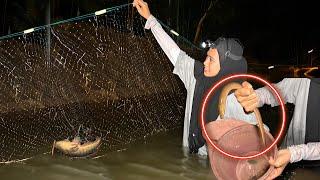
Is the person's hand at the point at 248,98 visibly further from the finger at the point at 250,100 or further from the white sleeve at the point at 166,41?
the white sleeve at the point at 166,41

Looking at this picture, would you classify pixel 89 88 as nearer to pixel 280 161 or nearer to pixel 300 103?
pixel 300 103

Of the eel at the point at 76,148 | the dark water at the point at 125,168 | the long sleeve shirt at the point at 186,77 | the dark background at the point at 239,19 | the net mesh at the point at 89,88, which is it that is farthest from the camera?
the dark background at the point at 239,19

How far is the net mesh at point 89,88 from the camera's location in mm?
9188

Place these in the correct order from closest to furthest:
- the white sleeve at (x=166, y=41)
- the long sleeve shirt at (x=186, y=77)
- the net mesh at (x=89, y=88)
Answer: the long sleeve shirt at (x=186, y=77) < the white sleeve at (x=166, y=41) < the net mesh at (x=89, y=88)

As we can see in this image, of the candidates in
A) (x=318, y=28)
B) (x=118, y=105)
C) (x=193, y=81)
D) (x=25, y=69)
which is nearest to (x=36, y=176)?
(x=193, y=81)

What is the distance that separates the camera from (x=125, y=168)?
6.62m

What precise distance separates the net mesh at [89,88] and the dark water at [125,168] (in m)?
0.58

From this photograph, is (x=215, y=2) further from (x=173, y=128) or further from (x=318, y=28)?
(x=173, y=128)

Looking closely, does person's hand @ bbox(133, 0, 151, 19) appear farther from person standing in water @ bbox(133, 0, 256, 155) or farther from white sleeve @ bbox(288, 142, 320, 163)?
white sleeve @ bbox(288, 142, 320, 163)

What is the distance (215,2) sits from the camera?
95.7 ft

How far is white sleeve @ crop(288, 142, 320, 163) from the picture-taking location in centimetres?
219

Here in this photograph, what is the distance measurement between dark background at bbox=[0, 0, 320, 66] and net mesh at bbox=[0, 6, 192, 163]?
2.05 meters

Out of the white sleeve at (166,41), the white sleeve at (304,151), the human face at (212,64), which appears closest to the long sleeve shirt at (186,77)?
the white sleeve at (166,41)

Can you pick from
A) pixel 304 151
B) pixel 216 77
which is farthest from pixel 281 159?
pixel 216 77
